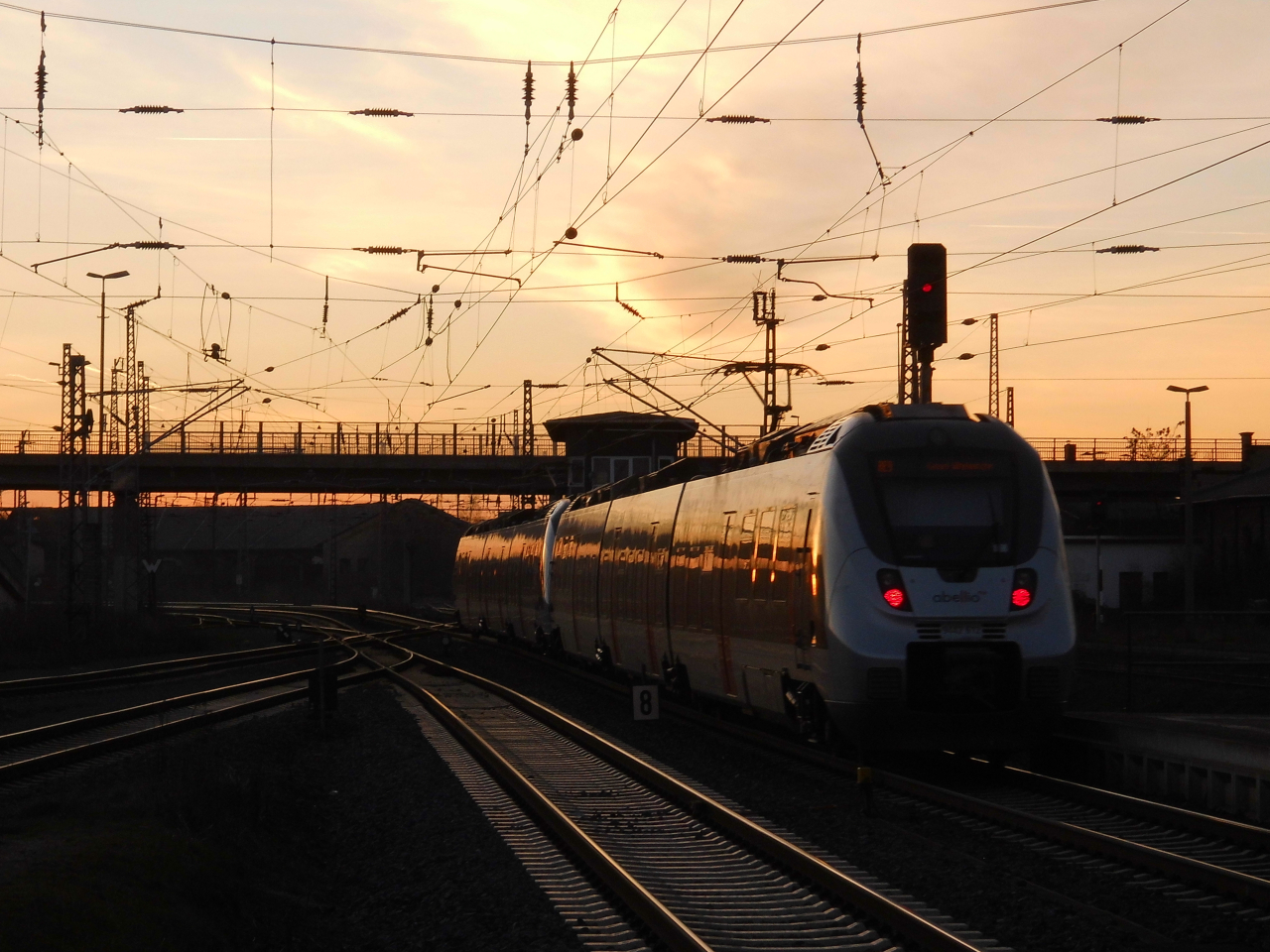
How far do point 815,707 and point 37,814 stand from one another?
7.53m

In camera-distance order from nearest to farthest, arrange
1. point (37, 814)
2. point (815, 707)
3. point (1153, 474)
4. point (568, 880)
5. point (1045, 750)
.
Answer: point (568, 880) → point (37, 814) → point (815, 707) → point (1045, 750) → point (1153, 474)

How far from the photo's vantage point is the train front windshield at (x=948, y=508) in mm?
14078

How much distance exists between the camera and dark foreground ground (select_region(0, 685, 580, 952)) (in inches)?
339

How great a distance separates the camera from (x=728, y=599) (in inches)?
732

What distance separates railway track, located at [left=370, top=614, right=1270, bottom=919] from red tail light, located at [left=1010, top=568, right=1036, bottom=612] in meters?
1.68

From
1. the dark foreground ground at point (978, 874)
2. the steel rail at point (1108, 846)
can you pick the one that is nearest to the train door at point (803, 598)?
the dark foreground ground at point (978, 874)

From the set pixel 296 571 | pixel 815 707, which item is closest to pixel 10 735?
pixel 815 707

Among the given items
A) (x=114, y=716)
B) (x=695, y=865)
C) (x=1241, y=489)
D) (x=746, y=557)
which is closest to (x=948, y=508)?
(x=746, y=557)

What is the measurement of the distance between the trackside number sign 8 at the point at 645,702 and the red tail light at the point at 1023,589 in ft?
22.3

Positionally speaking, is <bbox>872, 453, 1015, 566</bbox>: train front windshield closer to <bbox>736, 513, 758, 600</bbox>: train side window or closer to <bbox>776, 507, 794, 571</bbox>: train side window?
<bbox>776, 507, 794, 571</bbox>: train side window

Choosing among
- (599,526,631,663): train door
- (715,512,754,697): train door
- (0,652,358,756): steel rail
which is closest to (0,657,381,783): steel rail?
(0,652,358,756): steel rail

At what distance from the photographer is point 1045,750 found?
16125 millimetres

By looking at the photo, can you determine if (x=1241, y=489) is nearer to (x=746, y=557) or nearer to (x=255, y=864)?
(x=746, y=557)

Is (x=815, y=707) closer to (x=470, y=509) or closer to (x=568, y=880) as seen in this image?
(x=568, y=880)
